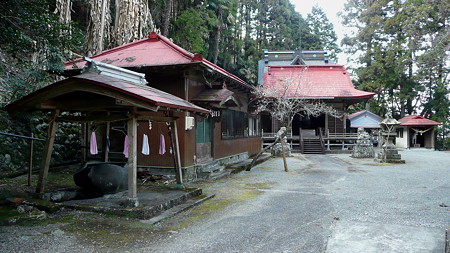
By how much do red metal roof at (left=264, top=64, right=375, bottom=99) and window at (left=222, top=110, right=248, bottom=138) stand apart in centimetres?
574

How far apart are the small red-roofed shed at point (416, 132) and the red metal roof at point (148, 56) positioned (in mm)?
22143

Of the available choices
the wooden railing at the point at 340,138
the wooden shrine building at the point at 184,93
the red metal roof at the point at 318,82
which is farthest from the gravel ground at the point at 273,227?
the red metal roof at the point at 318,82

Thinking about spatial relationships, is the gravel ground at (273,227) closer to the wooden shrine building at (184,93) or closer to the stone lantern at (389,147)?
the wooden shrine building at (184,93)

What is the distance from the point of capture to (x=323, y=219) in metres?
5.84

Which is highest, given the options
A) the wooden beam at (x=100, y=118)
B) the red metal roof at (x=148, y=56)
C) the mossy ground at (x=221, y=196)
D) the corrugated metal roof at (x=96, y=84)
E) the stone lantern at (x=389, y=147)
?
the red metal roof at (x=148, y=56)

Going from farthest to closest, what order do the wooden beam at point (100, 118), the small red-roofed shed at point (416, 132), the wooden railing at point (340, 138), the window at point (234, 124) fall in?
1. the small red-roofed shed at point (416, 132)
2. the wooden railing at point (340, 138)
3. the window at point (234, 124)
4. the wooden beam at point (100, 118)

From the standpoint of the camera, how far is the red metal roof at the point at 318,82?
858 inches

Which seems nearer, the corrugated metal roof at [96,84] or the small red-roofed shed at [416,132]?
the corrugated metal roof at [96,84]

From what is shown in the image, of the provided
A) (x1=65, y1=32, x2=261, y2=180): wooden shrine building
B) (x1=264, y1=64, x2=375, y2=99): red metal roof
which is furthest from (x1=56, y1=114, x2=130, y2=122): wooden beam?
(x1=264, y1=64, x2=375, y2=99): red metal roof

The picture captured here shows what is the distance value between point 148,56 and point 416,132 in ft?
88.3

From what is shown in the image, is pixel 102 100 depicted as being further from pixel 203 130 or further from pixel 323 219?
pixel 203 130

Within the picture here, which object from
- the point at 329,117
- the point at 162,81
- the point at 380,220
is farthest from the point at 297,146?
the point at 380,220

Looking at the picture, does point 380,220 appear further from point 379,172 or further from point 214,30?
point 214,30

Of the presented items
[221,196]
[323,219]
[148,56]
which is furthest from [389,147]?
[148,56]
